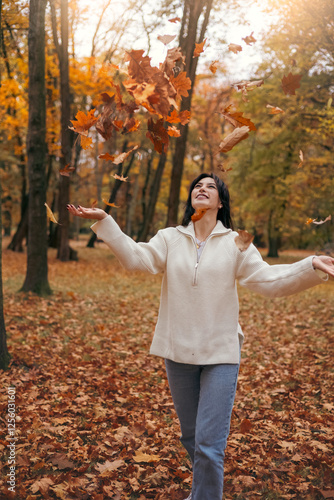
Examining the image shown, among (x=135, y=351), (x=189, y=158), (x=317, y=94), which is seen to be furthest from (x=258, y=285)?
(x=189, y=158)

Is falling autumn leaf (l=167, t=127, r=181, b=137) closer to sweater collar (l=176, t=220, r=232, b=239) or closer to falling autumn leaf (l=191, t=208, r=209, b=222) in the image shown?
falling autumn leaf (l=191, t=208, r=209, b=222)

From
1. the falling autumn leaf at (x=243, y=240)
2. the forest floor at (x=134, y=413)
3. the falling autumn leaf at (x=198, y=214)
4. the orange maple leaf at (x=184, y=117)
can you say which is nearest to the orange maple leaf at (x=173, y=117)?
the orange maple leaf at (x=184, y=117)

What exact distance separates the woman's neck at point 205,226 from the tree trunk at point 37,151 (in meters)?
6.94

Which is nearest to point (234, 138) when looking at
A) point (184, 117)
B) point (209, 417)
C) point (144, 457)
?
point (184, 117)

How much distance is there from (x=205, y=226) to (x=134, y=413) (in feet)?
8.67

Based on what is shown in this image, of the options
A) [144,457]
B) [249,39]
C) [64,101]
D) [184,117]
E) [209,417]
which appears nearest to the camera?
[209,417]

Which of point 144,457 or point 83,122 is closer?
point 83,122

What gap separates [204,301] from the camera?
111 inches

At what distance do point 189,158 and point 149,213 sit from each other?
14088 mm

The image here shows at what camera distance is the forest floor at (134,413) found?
3600 mm

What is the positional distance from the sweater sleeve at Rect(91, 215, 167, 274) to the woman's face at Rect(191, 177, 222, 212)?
0.39 m

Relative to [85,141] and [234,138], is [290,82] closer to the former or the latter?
[234,138]

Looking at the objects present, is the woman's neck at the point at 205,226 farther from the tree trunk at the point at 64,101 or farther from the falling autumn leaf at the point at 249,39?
the tree trunk at the point at 64,101

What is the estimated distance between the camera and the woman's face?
3.02 meters
